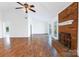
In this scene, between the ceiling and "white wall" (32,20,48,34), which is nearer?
the ceiling

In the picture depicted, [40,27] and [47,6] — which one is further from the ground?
[47,6]

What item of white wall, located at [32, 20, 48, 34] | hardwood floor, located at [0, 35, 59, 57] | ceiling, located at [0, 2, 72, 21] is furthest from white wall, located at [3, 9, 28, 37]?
white wall, located at [32, 20, 48, 34]

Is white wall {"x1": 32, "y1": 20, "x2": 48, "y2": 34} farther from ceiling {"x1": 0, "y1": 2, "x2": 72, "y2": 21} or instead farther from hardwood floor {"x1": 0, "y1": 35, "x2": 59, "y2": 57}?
hardwood floor {"x1": 0, "y1": 35, "x2": 59, "y2": 57}

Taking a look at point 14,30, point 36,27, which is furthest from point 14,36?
point 36,27

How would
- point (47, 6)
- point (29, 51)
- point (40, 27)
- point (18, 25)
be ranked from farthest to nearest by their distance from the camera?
point (40, 27) < point (18, 25) < point (47, 6) < point (29, 51)

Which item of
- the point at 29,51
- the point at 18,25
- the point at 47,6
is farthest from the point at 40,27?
the point at 29,51

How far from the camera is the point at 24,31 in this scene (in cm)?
976

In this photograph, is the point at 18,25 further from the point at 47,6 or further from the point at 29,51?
the point at 29,51

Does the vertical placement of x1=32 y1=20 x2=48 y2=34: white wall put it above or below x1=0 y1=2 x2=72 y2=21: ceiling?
below

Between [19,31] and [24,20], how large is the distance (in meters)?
0.98

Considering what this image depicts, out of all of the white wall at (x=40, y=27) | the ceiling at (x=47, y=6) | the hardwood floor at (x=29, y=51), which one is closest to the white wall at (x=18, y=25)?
the ceiling at (x=47, y=6)

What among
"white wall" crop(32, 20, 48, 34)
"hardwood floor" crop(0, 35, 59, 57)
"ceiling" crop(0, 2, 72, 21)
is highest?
"ceiling" crop(0, 2, 72, 21)

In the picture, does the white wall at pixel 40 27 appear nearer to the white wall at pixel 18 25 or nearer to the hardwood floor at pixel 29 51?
the white wall at pixel 18 25

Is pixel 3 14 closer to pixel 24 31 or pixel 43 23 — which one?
pixel 24 31
